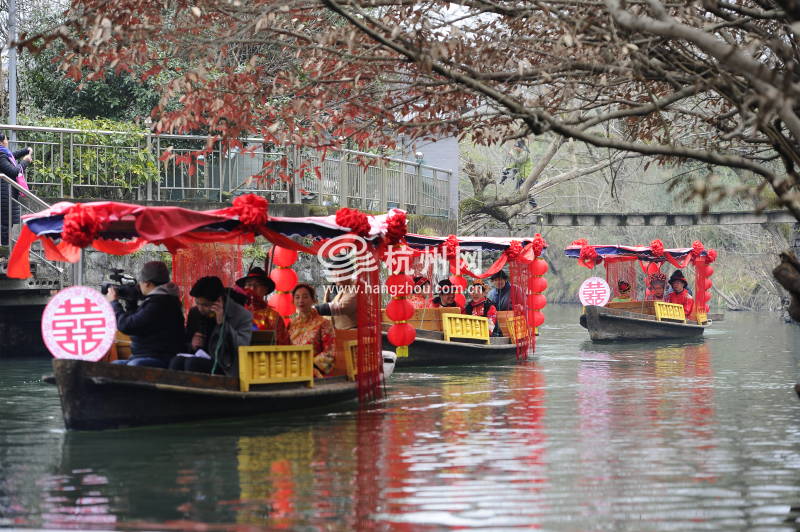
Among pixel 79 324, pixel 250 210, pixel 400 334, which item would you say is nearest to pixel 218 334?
pixel 250 210

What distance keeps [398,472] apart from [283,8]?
3731mm

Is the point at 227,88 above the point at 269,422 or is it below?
above

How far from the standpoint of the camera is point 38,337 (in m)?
20.3

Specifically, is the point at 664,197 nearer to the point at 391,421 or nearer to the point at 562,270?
the point at 562,270

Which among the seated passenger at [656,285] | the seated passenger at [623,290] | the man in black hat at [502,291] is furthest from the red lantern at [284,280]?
the seated passenger at [656,285]

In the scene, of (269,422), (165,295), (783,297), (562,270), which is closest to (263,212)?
(165,295)

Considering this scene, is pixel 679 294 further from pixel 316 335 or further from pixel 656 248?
pixel 316 335

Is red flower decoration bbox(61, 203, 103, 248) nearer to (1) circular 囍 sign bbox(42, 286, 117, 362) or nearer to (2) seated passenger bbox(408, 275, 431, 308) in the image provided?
(1) circular 囍 sign bbox(42, 286, 117, 362)

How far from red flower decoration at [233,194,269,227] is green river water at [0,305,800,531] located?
6.49ft

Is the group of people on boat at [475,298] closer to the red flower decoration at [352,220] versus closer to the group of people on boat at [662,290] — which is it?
the red flower decoration at [352,220]

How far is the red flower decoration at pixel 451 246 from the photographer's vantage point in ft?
63.5

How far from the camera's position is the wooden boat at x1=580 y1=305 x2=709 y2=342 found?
26.5m

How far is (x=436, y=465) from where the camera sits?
921cm

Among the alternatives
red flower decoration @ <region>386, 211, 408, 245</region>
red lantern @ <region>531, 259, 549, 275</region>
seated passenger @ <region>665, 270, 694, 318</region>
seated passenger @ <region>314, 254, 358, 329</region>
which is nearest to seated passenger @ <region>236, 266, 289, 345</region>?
seated passenger @ <region>314, 254, 358, 329</region>
